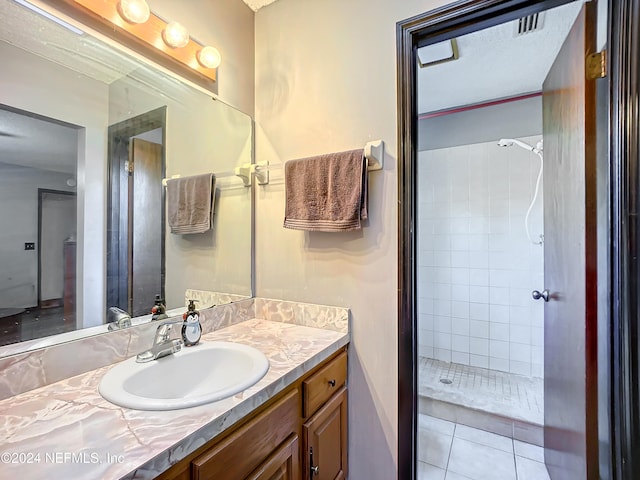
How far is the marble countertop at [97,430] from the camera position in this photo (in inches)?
20.9

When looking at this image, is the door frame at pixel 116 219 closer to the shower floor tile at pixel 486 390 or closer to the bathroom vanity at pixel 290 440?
the bathroom vanity at pixel 290 440

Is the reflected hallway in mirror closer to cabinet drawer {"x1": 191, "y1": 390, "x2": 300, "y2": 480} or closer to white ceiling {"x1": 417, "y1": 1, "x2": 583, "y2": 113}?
cabinet drawer {"x1": 191, "y1": 390, "x2": 300, "y2": 480}

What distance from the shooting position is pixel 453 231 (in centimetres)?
271

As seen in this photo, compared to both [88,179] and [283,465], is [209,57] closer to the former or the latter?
[88,179]

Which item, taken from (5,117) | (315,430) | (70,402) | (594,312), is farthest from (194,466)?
(594,312)

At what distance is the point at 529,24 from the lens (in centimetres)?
161

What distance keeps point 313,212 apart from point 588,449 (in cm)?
131

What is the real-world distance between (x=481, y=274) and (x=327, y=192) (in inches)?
76.0

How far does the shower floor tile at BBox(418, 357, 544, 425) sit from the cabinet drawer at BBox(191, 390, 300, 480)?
1576 millimetres

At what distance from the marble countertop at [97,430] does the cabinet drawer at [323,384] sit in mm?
131

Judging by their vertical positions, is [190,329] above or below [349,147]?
below

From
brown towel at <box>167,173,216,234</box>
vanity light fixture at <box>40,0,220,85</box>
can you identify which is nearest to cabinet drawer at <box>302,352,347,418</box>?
brown towel at <box>167,173,216,234</box>

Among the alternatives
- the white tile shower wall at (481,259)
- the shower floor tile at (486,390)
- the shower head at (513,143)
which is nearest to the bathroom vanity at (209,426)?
the shower floor tile at (486,390)

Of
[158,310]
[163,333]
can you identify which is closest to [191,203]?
[158,310]
